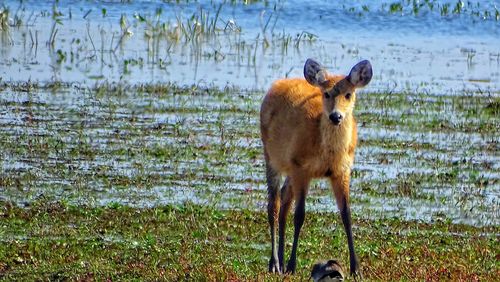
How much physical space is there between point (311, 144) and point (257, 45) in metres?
14.8

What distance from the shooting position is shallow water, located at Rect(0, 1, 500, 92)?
2216 centimetres

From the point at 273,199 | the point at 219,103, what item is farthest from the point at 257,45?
the point at 273,199

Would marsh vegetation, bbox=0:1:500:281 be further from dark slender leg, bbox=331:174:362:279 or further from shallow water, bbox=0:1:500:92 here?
dark slender leg, bbox=331:174:362:279

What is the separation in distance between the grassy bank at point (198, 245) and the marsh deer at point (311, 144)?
43 cm

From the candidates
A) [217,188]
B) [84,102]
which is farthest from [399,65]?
[217,188]

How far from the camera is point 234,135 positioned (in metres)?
16.9

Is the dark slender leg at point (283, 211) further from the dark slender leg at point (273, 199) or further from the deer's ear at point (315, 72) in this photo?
the deer's ear at point (315, 72)

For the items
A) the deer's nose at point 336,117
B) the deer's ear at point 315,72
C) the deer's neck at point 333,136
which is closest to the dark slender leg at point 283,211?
the deer's neck at point 333,136

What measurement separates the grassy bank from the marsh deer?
429mm

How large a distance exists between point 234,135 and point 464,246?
5.08 m

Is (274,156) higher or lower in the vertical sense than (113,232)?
higher

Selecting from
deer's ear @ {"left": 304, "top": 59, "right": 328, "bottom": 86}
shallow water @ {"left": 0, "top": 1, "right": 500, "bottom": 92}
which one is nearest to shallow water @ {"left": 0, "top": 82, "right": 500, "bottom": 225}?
shallow water @ {"left": 0, "top": 1, "right": 500, "bottom": 92}

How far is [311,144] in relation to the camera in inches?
447

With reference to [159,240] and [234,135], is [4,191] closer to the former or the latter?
[159,240]
